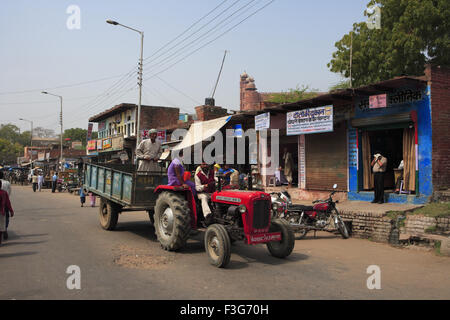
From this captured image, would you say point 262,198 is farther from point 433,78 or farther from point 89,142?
point 89,142

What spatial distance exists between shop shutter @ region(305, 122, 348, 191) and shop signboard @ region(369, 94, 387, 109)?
2039 mm

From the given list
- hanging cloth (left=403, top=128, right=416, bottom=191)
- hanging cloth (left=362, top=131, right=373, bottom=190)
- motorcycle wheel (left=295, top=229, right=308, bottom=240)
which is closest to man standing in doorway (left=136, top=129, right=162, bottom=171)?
motorcycle wheel (left=295, top=229, right=308, bottom=240)

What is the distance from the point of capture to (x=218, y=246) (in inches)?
249

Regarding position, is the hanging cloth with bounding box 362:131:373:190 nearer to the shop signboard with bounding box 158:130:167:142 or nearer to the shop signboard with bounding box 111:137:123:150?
the shop signboard with bounding box 158:130:167:142

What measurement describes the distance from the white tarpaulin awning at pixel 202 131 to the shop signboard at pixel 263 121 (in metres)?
1.54

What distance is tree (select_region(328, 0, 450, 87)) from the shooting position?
1928cm

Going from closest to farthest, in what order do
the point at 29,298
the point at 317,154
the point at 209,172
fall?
the point at 29,298 → the point at 209,172 → the point at 317,154

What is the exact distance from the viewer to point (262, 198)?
672cm

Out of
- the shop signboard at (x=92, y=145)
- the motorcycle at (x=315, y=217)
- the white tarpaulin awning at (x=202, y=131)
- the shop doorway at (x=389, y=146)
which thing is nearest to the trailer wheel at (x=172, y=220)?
the motorcycle at (x=315, y=217)

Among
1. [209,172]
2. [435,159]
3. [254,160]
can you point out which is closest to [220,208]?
[209,172]

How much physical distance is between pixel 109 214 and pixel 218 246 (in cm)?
465

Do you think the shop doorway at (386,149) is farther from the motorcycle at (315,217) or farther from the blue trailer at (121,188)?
the blue trailer at (121,188)
